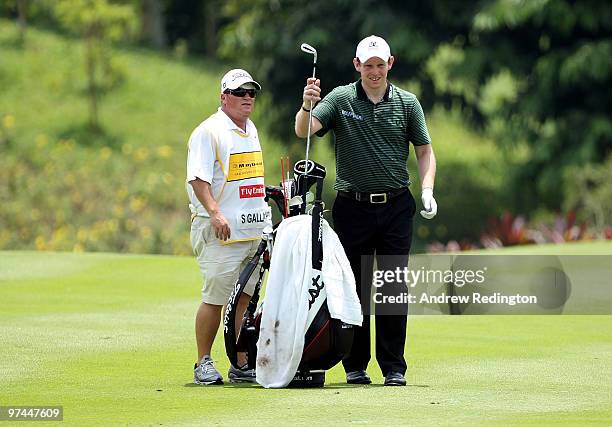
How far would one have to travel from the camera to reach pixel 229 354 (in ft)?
26.2

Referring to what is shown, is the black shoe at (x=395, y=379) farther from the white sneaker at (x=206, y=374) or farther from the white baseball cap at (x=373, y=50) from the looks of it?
the white baseball cap at (x=373, y=50)

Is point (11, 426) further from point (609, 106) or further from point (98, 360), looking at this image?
point (609, 106)

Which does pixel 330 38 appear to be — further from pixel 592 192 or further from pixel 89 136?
pixel 89 136

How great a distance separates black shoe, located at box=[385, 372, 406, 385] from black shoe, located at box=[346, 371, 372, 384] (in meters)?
0.22

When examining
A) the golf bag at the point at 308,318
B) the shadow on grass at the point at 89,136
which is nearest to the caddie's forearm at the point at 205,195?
the golf bag at the point at 308,318

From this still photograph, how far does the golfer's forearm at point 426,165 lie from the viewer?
802 cm

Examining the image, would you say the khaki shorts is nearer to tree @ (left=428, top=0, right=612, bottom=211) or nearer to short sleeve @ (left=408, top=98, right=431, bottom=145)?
short sleeve @ (left=408, top=98, right=431, bottom=145)

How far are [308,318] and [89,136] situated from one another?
24653 mm

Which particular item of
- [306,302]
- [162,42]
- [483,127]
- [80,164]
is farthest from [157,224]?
[162,42]

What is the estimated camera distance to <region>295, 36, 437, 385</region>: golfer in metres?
7.93

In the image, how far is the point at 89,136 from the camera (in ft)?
104

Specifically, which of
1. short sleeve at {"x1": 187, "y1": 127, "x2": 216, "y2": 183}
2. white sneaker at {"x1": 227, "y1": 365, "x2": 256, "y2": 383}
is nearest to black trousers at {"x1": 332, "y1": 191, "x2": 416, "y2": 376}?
white sneaker at {"x1": 227, "y1": 365, "x2": 256, "y2": 383}

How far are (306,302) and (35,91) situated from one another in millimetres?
27401

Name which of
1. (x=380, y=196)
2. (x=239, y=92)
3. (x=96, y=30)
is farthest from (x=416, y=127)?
(x=96, y=30)
